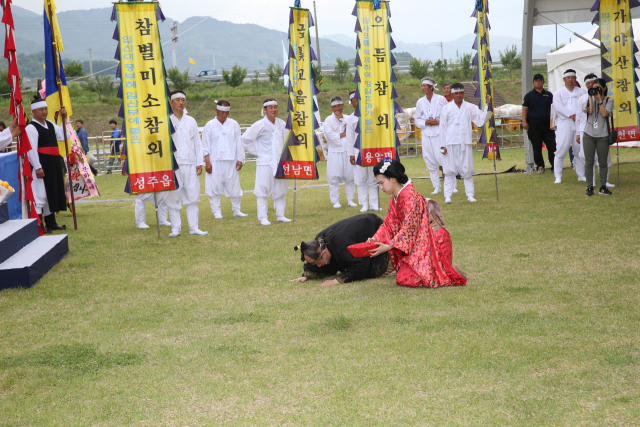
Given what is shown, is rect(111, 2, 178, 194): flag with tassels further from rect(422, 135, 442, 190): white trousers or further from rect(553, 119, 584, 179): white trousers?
rect(553, 119, 584, 179): white trousers

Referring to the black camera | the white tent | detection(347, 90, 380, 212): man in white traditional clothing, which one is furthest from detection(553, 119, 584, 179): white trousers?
the white tent

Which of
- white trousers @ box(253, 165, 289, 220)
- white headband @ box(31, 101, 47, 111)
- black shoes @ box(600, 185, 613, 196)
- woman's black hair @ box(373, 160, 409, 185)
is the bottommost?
black shoes @ box(600, 185, 613, 196)

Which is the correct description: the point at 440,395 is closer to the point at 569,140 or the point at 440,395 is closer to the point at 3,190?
the point at 3,190

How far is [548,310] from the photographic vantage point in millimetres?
4016

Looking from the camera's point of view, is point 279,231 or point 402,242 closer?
point 402,242

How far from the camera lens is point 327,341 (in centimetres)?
370

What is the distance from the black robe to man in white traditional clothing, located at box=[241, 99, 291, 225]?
11.2 feet

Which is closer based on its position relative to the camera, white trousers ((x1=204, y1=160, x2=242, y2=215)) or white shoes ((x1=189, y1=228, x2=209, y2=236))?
white shoes ((x1=189, y1=228, x2=209, y2=236))

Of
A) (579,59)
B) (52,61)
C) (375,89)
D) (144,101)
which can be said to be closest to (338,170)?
(375,89)

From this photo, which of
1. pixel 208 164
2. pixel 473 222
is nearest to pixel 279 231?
pixel 208 164

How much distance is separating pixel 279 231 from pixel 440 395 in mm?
5094

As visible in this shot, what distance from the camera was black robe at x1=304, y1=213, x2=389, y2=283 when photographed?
502 centimetres

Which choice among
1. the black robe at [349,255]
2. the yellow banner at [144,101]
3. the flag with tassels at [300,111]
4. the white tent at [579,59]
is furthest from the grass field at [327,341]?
the white tent at [579,59]

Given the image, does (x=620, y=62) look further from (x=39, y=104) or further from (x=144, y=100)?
(x=39, y=104)
